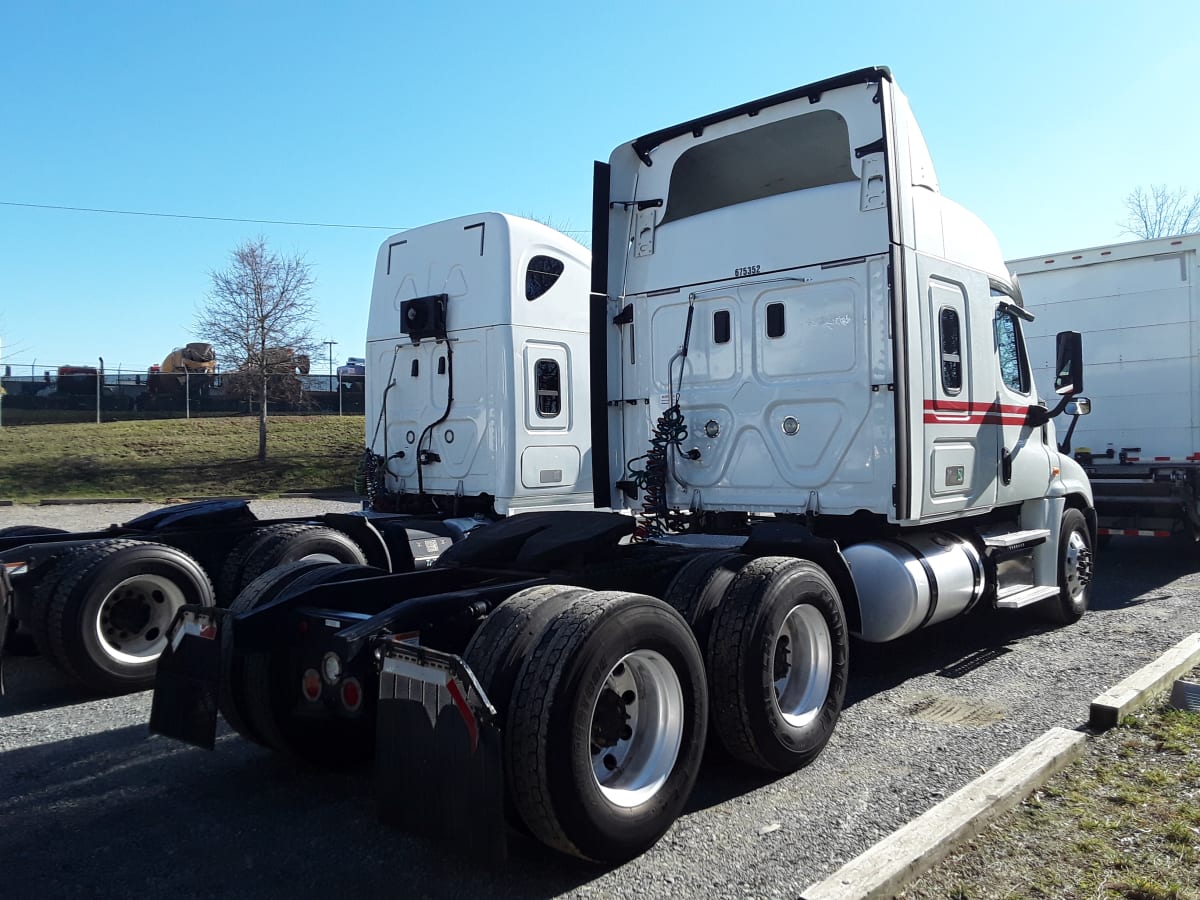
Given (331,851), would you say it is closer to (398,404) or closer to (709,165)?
(709,165)

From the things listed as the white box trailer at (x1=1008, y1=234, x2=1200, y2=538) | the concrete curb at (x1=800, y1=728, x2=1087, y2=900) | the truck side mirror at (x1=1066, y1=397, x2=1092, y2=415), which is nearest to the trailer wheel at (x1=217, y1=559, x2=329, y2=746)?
the concrete curb at (x1=800, y1=728, x2=1087, y2=900)

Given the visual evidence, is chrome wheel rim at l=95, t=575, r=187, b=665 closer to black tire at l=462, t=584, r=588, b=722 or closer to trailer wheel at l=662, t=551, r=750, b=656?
black tire at l=462, t=584, r=588, b=722

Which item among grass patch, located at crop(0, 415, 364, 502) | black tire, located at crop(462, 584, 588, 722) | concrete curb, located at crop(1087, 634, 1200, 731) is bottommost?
concrete curb, located at crop(1087, 634, 1200, 731)

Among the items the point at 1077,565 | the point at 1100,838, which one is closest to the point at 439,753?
the point at 1100,838

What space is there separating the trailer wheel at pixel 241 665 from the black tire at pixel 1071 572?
5936 mm

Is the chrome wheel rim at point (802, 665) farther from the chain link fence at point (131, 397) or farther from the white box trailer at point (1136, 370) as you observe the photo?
the chain link fence at point (131, 397)

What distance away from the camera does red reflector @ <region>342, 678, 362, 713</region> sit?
390 cm

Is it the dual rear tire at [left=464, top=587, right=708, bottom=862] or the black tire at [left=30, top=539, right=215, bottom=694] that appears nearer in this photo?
the dual rear tire at [left=464, top=587, right=708, bottom=862]

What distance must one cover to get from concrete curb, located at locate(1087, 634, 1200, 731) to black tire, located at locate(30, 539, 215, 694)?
5442 mm

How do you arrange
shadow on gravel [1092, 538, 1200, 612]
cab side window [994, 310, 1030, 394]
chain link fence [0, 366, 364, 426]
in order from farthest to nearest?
chain link fence [0, 366, 364, 426] < shadow on gravel [1092, 538, 1200, 612] < cab side window [994, 310, 1030, 394]

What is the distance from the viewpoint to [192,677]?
4.18 metres

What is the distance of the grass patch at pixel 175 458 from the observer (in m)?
22.4

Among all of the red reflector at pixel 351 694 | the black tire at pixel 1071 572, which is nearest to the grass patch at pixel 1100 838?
the red reflector at pixel 351 694

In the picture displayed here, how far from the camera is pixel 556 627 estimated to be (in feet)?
11.8
